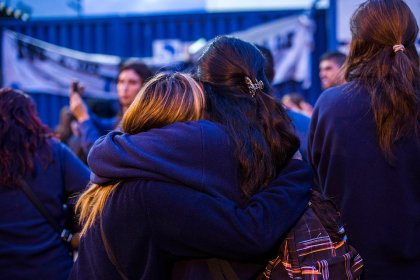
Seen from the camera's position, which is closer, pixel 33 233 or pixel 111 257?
pixel 111 257

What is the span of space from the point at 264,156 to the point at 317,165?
23.8 inches

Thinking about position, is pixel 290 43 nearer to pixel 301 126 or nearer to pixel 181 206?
pixel 301 126

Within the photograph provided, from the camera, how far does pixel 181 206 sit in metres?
1.65

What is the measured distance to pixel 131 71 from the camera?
15.1 feet

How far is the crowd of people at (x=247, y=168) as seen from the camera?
167cm

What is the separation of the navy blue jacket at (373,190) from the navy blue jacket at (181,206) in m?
0.44

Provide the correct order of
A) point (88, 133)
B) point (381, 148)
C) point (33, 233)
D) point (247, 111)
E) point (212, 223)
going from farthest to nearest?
point (88, 133) < point (33, 233) < point (381, 148) < point (247, 111) < point (212, 223)

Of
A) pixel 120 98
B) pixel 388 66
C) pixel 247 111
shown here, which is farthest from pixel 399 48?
pixel 120 98

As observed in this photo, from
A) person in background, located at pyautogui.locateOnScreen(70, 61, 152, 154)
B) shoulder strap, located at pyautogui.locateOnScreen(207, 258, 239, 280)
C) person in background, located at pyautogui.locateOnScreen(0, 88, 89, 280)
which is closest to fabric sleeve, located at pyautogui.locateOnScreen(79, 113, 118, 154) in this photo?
person in background, located at pyautogui.locateOnScreen(70, 61, 152, 154)

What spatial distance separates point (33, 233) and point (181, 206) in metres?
1.42

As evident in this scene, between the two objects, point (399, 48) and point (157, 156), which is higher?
point (399, 48)

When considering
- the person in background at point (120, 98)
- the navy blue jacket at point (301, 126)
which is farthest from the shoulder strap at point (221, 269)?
the person in background at point (120, 98)

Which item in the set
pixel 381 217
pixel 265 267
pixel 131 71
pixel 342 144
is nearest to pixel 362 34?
pixel 342 144

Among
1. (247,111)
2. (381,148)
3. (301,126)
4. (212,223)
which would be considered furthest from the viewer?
(301,126)
